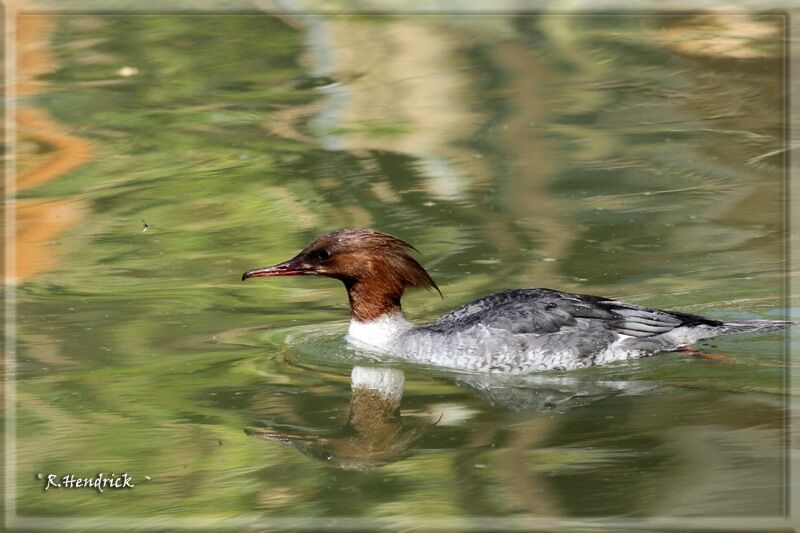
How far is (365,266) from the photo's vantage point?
981cm

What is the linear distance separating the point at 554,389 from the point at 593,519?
2068mm

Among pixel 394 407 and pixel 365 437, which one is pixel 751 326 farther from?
pixel 365 437

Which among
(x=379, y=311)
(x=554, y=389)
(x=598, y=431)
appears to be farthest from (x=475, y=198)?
(x=598, y=431)

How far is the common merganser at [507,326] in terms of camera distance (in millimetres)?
9406

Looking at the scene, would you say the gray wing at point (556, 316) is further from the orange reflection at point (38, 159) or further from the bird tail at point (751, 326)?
the orange reflection at point (38, 159)

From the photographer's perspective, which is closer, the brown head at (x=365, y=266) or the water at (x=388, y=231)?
the water at (x=388, y=231)

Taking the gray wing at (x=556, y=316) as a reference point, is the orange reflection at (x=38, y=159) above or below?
below

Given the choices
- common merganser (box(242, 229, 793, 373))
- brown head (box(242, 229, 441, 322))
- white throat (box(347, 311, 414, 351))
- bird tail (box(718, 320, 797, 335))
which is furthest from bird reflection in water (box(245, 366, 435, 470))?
bird tail (box(718, 320, 797, 335))
